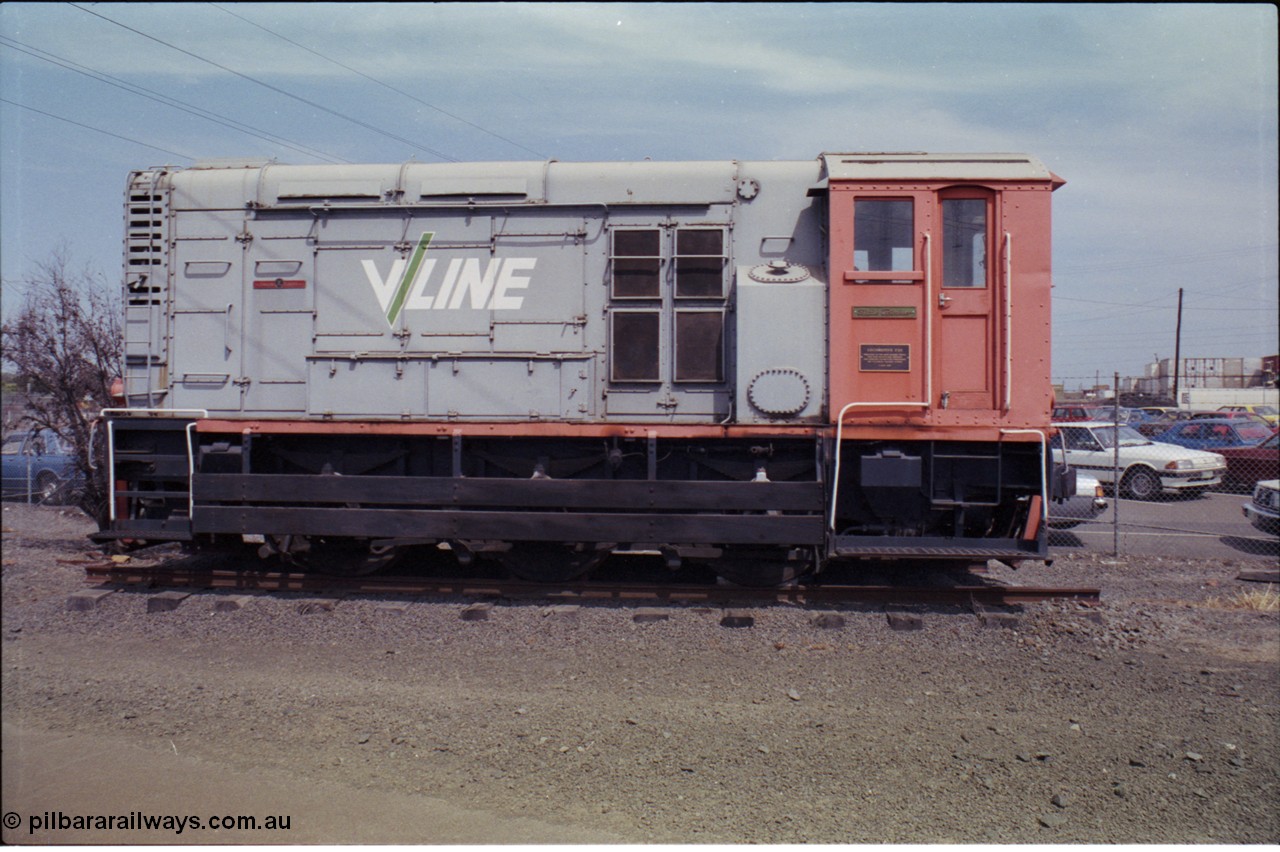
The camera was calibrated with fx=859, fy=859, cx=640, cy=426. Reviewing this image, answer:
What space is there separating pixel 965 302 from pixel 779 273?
1573 millimetres

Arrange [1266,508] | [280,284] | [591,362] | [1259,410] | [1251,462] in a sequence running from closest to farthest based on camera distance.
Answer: [591,362], [280,284], [1266,508], [1251,462], [1259,410]

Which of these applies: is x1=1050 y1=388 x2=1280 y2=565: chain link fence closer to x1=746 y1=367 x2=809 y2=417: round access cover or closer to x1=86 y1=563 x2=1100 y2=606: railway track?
x1=86 y1=563 x2=1100 y2=606: railway track

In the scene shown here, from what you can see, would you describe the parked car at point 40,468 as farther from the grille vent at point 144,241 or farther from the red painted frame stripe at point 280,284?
the red painted frame stripe at point 280,284

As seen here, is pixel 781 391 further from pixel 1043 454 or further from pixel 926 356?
pixel 1043 454

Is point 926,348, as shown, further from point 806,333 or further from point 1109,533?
point 1109,533

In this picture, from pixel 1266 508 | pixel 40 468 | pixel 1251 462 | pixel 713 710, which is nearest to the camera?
pixel 713 710

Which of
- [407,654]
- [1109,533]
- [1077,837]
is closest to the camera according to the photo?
[1077,837]

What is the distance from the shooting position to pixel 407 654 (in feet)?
19.9

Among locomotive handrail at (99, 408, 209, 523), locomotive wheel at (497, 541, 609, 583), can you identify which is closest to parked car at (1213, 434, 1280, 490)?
locomotive wheel at (497, 541, 609, 583)

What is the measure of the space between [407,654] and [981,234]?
568 cm

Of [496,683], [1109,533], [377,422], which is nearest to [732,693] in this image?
[496,683]

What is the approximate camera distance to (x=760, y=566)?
25.3 feet

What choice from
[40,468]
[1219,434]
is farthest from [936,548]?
[1219,434]

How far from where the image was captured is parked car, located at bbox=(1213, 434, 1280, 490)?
16.2 metres
